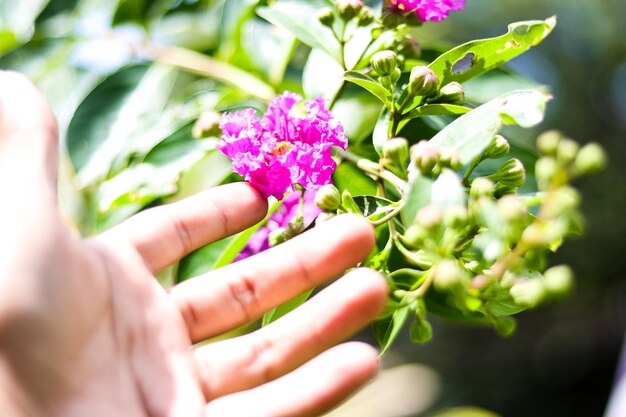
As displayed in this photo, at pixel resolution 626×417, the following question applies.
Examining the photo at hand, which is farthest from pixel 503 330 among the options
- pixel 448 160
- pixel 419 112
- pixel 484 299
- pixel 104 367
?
pixel 104 367

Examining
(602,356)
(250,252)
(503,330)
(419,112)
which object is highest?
(419,112)

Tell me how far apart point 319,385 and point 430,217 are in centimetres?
22

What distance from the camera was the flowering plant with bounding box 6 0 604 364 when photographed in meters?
0.80

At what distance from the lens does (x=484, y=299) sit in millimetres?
820

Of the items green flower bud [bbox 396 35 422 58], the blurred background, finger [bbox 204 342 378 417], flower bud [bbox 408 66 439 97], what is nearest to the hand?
finger [bbox 204 342 378 417]

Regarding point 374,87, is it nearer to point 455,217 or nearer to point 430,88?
point 430,88

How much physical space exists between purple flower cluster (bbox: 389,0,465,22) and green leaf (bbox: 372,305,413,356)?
1.58ft

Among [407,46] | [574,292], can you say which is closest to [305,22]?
[407,46]

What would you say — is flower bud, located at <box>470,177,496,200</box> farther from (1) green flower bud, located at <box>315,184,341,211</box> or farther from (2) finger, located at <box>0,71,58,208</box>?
(2) finger, located at <box>0,71,58,208</box>

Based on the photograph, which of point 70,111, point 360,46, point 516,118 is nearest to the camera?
point 516,118

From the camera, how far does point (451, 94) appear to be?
3.41 feet

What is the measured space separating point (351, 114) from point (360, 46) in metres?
0.12

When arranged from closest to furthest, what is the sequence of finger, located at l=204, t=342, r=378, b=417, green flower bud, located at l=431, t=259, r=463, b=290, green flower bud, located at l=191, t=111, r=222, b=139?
green flower bud, located at l=431, t=259, r=463, b=290, finger, located at l=204, t=342, r=378, b=417, green flower bud, located at l=191, t=111, r=222, b=139

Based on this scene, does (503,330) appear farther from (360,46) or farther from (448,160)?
(360,46)
